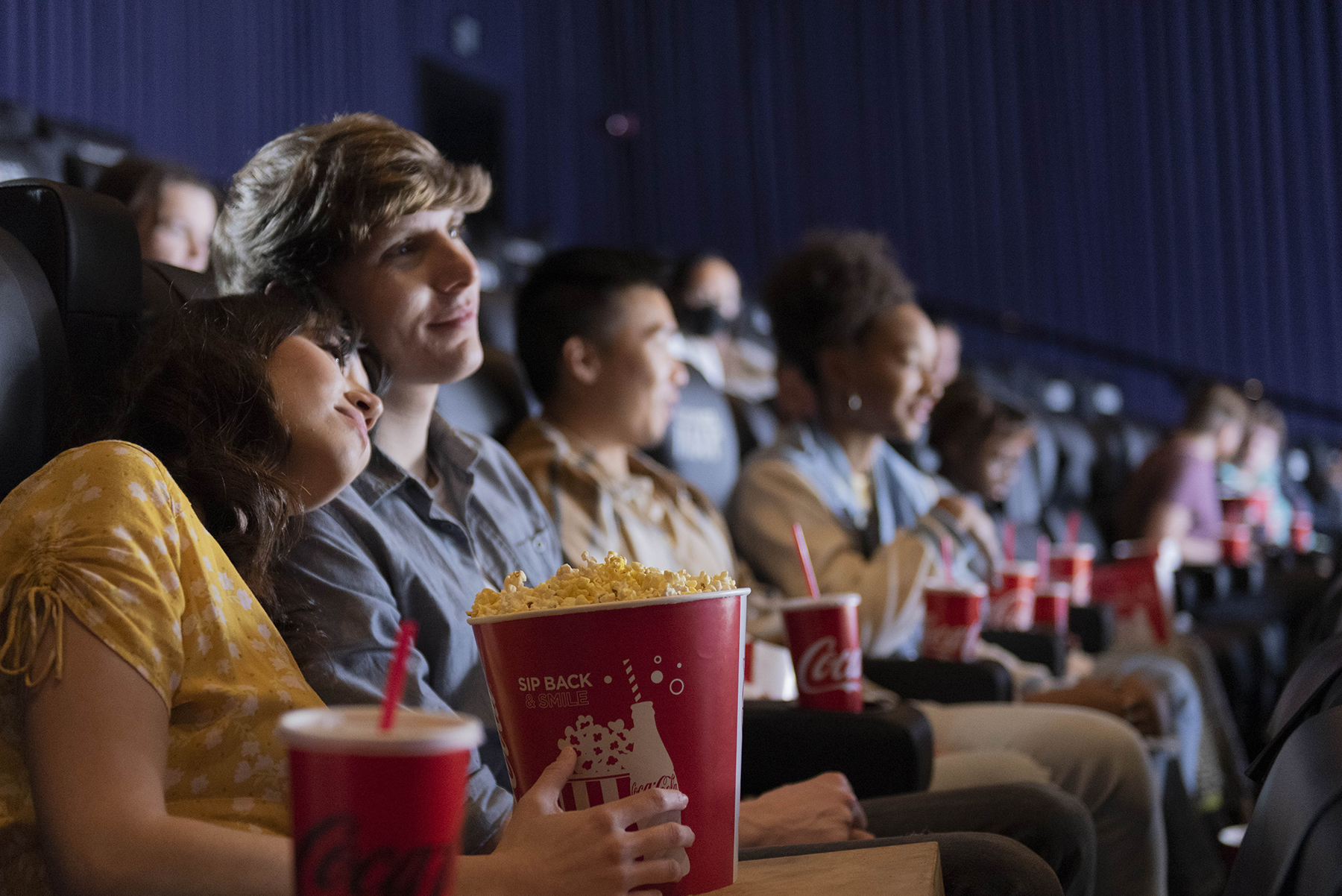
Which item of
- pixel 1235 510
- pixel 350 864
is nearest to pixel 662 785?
pixel 350 864

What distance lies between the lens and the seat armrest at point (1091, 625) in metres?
2.53

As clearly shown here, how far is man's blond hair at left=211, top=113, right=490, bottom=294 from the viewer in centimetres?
120

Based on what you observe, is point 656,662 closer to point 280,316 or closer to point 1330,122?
point 280,316

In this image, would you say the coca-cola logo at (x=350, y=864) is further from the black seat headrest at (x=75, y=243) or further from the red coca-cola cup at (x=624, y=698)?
the black seat headrest at (x=75, y=243)

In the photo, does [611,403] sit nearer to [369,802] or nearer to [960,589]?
[960,589]

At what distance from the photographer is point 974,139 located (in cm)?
692

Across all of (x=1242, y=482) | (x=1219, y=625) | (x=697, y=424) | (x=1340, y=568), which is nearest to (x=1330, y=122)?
(x=1242, y=482)

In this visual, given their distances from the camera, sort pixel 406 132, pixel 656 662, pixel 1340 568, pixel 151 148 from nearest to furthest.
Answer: pixel 656 662 → pixel 406 132 → pixel 1340 568 → pixel 151 148

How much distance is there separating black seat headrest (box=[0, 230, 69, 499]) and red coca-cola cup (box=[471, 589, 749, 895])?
0.45 m

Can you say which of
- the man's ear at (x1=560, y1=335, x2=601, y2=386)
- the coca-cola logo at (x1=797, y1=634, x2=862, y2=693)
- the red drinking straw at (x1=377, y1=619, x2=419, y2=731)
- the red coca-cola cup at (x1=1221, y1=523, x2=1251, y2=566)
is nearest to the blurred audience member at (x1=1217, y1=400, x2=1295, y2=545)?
the red coca-cola cup at (x1=1221, y1=523, x2=1251, y2=566)

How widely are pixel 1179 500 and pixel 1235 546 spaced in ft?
1.21

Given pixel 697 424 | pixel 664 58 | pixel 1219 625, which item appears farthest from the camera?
pixel 664 58

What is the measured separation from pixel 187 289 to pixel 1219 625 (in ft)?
8.80

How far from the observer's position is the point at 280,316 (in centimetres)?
101
